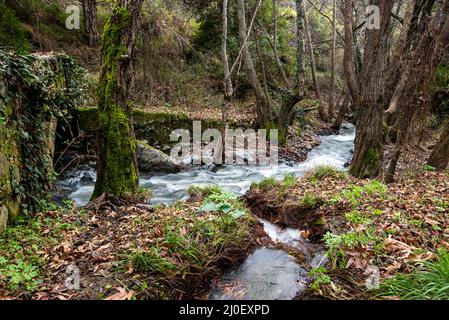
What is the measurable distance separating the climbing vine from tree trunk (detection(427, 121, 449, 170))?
8522mm

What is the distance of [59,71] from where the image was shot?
772 centimetres

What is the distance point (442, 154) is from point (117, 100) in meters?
7.86

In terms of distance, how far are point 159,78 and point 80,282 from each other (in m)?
12.9

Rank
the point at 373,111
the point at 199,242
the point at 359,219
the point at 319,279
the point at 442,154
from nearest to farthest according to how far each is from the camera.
Result: the point at 319,279, the point at 199,242, the point at 359,219, the point at 373,111, the point at 442,154

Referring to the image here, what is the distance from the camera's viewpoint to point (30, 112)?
5406 mm

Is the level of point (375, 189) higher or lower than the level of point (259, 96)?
lower

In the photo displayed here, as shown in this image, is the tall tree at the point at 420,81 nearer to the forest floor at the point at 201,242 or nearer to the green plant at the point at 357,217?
the forest floor at the point at 201,242

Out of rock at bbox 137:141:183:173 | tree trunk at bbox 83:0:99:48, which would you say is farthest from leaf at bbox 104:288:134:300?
tree trunk at bbox 83:0:99:48

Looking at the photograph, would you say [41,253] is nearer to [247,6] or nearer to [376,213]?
[376,213]

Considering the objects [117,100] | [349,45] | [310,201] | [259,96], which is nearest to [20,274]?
[117,100]

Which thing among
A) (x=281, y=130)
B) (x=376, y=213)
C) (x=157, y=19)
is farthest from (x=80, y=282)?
(x=157, y=19)

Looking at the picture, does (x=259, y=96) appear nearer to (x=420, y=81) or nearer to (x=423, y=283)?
(x=420, y=81)

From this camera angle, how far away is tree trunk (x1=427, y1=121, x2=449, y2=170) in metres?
8.15

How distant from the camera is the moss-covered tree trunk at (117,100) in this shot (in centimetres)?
590
